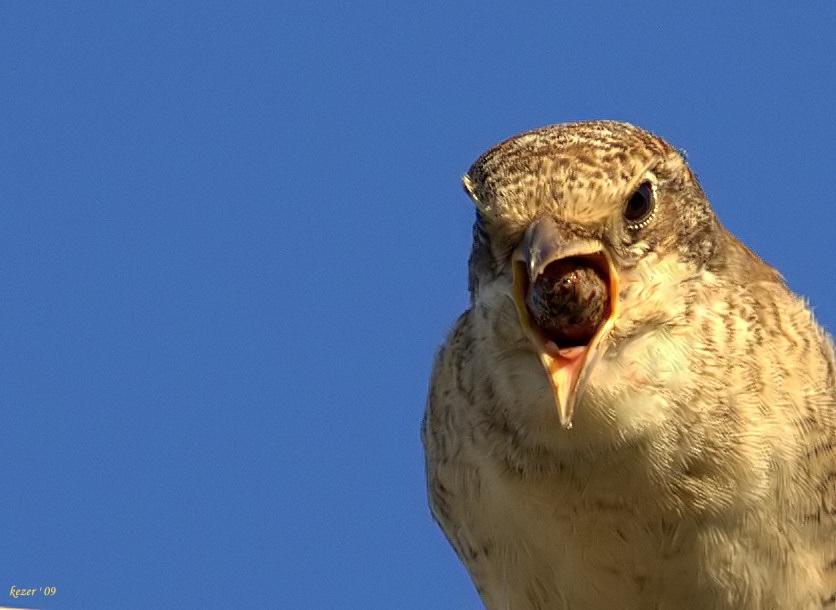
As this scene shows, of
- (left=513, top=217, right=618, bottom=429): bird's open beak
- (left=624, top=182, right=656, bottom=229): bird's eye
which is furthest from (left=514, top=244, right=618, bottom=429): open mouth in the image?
(left=624, top=182, right=656, bottom=229): bird's eye

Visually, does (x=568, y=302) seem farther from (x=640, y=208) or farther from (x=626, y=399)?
(x=640, y=208)

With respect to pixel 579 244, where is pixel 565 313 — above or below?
below

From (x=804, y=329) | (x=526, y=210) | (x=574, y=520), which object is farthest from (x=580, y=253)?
(x=804, y=329)

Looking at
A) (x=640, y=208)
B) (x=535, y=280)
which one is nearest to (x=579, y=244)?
(x=535, y=280)

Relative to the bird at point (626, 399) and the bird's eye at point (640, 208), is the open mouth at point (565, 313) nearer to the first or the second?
the bird at point (626, 399)

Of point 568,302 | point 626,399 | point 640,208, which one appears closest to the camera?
point 568,302

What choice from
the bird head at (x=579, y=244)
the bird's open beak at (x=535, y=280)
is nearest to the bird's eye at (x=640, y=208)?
the bird head at (x=579, y=244)

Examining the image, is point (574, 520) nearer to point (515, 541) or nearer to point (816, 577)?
point (515, 541)

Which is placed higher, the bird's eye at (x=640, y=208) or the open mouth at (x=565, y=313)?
the bird's eye at (x=640, y=208)
